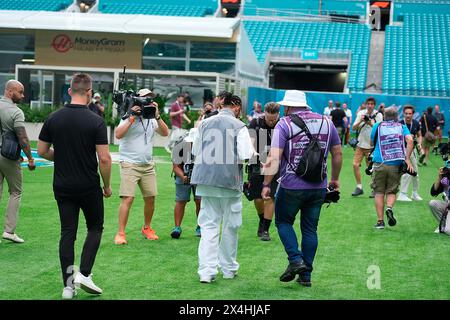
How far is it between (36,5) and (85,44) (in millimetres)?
20700

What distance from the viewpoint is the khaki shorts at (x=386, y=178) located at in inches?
440

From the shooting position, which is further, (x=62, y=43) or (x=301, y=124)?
(x=62, y=43)

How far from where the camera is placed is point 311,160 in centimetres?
743

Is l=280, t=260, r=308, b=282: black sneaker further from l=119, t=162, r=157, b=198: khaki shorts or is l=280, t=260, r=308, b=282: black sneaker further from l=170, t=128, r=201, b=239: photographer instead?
l=119, t=162, r=157, b=198: khaki shorts

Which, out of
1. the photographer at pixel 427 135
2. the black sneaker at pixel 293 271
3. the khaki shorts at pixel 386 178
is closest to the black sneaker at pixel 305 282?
the black sneaker at pixel 293 271

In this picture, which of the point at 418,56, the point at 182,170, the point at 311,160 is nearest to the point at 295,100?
the point at 311,160

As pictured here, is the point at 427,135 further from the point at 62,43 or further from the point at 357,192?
the point at 62,43

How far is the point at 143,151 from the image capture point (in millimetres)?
9641

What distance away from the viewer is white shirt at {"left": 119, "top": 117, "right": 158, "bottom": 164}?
9.52 metres

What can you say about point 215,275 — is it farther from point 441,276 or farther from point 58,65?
point 58,65

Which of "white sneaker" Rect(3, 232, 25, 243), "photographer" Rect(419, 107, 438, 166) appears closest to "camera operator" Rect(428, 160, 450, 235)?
"white sneaker" Rect(3, 232, 25, 243)

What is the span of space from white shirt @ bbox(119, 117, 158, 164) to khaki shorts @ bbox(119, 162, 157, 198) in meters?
0.07

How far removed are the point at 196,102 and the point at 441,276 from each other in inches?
825
